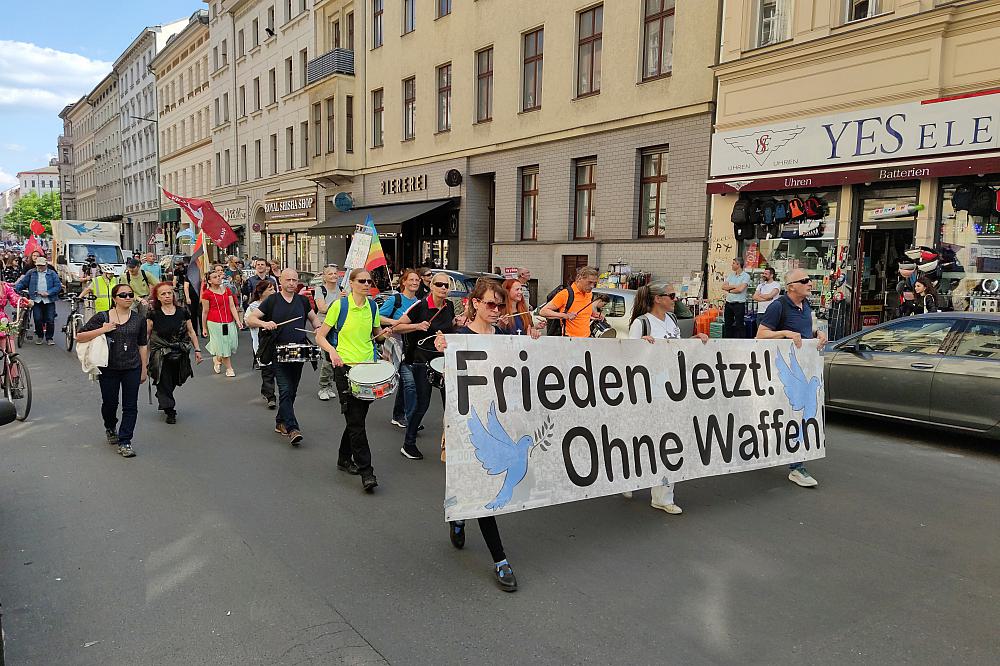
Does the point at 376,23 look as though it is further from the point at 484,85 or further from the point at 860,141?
the point at 860,141

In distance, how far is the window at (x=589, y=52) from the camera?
59.9 feet

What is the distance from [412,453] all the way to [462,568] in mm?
2586

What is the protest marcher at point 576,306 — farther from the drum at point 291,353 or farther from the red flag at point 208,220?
the red flag at point 208,220

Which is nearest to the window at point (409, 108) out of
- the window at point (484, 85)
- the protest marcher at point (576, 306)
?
the window at point (484, 85)

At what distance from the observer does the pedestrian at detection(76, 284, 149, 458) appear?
6713mm

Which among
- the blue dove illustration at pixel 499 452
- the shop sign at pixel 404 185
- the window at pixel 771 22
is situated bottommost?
the blue dove illustration at pixel 499 452

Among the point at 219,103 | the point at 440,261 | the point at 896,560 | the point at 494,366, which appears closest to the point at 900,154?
the point at 896,560

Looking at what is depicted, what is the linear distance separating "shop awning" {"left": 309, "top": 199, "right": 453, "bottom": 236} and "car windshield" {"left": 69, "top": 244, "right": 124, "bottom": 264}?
9.53 metres

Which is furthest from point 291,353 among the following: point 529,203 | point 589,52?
point 529,203

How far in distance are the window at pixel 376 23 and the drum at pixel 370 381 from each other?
24785mm

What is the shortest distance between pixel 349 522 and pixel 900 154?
37.9 ft

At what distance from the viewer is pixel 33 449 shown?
22.6ft

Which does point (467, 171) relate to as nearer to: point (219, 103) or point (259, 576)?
point (259, 576)

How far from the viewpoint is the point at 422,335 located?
7125 mm
